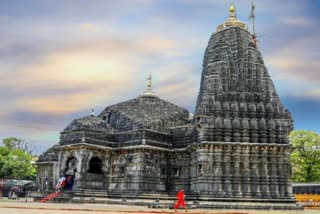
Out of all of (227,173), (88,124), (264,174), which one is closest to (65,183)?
(88,124)

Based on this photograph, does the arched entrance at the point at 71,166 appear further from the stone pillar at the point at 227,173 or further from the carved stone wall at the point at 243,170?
the stone pillar at the point at 227,173

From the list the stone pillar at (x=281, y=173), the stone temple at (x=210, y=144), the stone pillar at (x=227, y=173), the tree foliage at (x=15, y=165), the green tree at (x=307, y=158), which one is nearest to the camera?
the stone pillar at (x=227, y=173)

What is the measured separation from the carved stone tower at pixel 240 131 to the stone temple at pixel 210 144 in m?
0.09

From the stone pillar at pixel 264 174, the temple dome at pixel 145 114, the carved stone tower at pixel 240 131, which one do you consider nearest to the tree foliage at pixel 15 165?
the temple dome at pixel 145 114

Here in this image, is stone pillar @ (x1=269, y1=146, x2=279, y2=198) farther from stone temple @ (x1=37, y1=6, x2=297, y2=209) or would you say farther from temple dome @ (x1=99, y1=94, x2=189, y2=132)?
temple dome @ (x1=99, y1=94, x2=189, y2=132)

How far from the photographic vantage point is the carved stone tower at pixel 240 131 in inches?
1409

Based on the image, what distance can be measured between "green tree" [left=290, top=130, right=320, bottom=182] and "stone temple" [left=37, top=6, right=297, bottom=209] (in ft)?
89.5

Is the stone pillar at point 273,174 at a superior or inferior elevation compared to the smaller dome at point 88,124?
inferior

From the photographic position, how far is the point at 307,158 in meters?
63.2

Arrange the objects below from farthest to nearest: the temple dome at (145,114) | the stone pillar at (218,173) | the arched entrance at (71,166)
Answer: the temple dome at (145,114), the arched entrance at (71,166), the stone pillar at (218,173)

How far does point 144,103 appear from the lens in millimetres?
46156

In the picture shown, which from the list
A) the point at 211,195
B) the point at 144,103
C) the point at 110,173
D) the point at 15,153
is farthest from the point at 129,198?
the point at 15,153

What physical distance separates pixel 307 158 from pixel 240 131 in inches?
1228

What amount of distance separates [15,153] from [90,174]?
39.8m
